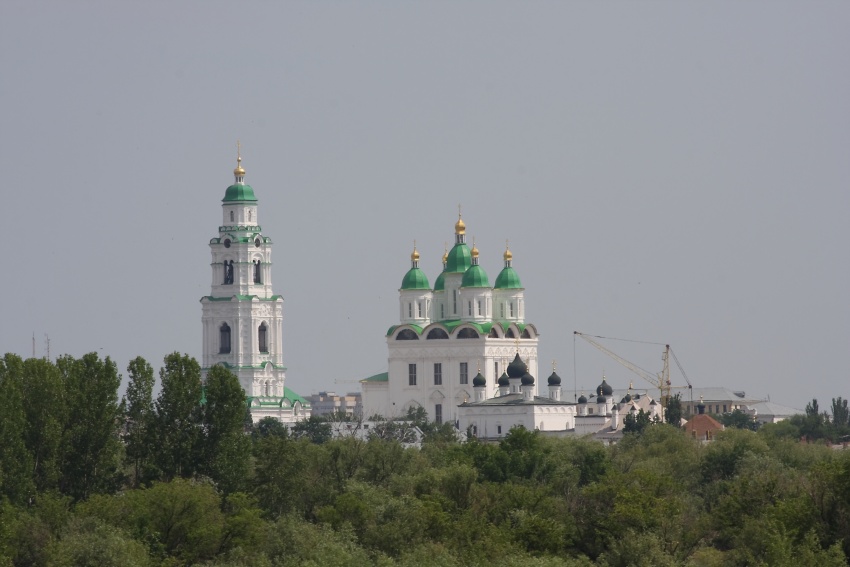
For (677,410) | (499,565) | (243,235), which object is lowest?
(499,565)

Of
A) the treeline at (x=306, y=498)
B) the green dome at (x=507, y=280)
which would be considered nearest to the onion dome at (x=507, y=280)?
the green dome at (x=507, y=280)

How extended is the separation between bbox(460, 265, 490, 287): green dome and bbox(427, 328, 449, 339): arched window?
8.79 feet

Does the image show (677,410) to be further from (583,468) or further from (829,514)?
(829,514)

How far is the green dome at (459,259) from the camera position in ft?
367

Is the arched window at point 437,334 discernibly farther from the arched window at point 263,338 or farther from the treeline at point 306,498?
the treeline at point 306,498

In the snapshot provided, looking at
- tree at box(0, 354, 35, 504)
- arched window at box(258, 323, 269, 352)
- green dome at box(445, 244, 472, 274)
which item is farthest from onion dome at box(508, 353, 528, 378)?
tree at box(0, 354, 35, 504)

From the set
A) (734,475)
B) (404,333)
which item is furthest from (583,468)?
(404,333)

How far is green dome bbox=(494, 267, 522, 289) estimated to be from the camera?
4365 inches

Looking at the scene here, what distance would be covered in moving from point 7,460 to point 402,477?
11.0 m

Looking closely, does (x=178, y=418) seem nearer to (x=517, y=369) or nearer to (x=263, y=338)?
(x=517, y=369)

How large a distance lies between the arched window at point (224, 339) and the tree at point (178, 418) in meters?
51.4

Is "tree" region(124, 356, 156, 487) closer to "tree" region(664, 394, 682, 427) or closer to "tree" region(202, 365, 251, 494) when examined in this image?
"tree" region(202, 365, 251, 494)

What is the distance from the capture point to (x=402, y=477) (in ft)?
183

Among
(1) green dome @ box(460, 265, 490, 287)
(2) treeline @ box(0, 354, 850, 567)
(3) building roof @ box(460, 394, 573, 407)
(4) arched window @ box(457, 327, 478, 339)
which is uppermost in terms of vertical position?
(1) green dome @ box(460, 265, 490, 287)
